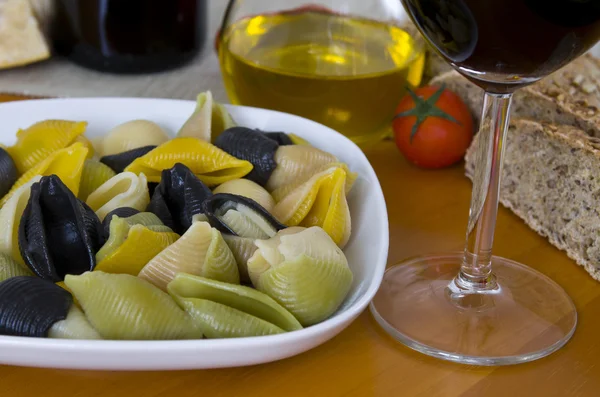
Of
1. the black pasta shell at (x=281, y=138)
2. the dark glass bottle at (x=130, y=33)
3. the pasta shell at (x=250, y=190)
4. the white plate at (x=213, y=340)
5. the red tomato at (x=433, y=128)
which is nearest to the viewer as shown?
the white plate at (x=213, y=340)

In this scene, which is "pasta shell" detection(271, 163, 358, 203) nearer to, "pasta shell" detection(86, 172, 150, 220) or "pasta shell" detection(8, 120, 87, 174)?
"pasta shell" detection(86, 172, 150, 220)

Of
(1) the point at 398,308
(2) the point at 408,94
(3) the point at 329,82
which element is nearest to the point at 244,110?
(3) the point at 329,82

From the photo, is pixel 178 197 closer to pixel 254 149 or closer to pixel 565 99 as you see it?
pixel 254 149

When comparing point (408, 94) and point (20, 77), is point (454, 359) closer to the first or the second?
point (408, 94)

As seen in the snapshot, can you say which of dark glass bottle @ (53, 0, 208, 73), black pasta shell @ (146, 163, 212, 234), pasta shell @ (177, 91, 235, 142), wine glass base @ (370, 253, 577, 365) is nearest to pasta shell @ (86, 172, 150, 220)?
black pasta shell @ (146, 163, 212, 234)

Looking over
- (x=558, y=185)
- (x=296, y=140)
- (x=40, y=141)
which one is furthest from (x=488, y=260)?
(x=40, y=141)

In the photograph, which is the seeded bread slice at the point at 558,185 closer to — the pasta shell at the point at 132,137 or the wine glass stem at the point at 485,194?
the wine glass stem at the point at 485,194

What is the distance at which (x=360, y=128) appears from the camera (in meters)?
1.06

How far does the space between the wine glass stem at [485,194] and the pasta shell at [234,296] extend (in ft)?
0.71

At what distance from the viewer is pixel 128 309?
1.90 ft

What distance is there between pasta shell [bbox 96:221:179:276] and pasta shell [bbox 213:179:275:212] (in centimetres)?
12

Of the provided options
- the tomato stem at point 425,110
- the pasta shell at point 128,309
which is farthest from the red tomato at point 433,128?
the pasta shell at point 128,309

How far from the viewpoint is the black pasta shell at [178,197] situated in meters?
0.72

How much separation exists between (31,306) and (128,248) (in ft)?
0.31
